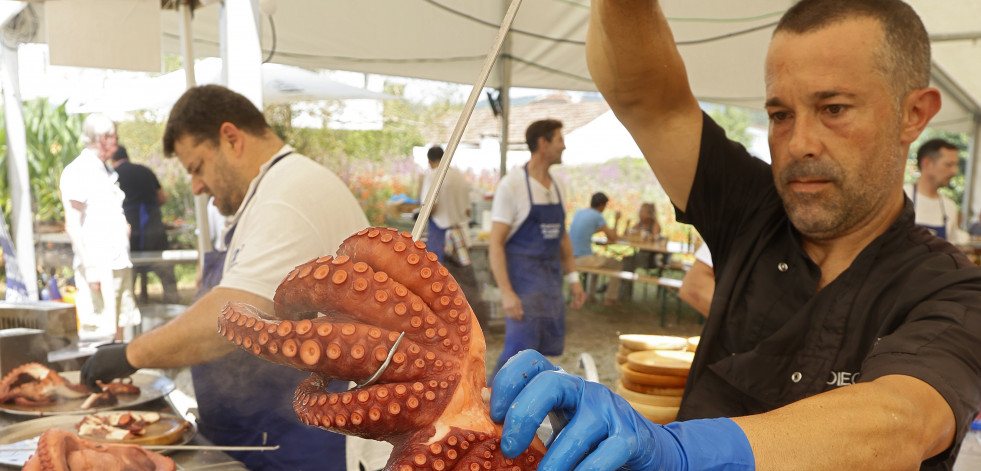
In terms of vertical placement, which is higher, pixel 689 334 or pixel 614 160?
pixel 614 160

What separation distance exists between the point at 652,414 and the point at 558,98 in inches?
300

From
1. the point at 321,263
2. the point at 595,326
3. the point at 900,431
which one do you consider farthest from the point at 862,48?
the point at 595,326

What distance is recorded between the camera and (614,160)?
11922 mm

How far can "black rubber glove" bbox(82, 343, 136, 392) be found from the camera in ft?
7.96

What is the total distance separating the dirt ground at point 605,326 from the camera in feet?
24.2

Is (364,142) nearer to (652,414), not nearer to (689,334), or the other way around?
(689,334)

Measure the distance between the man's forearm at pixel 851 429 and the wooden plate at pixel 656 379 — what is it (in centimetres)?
176

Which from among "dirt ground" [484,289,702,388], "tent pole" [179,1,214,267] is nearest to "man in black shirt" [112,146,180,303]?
"tent pole" [179,1,214,267]

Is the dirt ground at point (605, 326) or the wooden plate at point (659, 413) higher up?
the wooden plate at point (659, 413)

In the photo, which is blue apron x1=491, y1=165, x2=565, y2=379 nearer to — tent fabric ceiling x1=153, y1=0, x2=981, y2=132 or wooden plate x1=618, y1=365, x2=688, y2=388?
tent fabric ceiling x1=153, y1=0, x2=981, y2=132

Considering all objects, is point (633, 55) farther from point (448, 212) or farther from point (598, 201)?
point (598, 201)

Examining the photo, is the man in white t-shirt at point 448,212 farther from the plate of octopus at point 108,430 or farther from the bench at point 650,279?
the plate of octopus at point 108,430

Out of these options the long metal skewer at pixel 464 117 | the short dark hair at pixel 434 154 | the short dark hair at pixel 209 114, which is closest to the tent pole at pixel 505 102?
the short dark hair at pixel 434 154

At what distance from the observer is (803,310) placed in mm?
1552
